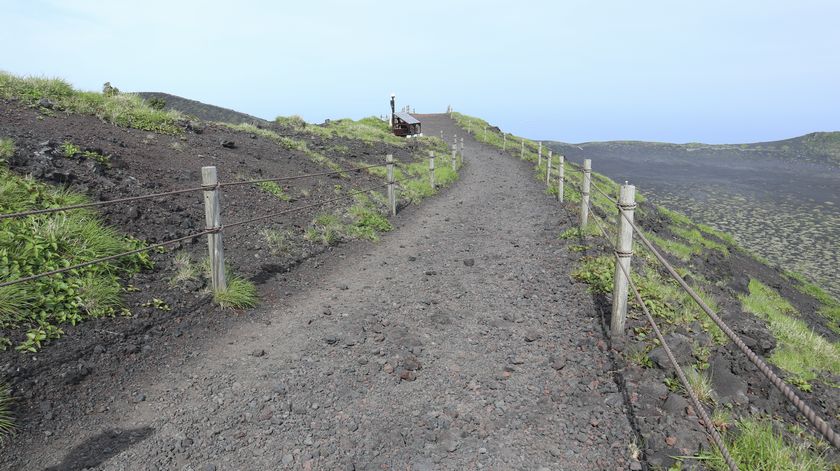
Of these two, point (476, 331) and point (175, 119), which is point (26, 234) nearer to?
point (476, 331)

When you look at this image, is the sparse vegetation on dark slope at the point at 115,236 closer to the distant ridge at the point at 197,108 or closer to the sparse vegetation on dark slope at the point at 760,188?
the sparse vegetation on dark slope at the point at 760,188

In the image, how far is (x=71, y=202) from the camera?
6.61 meters

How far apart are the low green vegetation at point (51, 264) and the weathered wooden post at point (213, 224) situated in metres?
1.06

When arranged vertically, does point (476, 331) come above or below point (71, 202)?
below

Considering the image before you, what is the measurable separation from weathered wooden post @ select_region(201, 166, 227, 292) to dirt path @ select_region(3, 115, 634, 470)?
801 millimetres

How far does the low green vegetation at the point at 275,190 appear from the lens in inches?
434

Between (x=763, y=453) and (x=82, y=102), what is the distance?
1630cm

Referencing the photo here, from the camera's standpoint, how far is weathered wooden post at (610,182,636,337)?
4984mm

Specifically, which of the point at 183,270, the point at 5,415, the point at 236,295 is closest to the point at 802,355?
the point at 236,295

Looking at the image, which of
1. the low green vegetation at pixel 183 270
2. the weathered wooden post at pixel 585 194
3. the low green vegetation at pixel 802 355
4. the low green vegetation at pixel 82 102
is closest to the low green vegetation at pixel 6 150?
the low green vegetation at pixel 183 270

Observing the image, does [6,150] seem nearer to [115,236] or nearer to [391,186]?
[115,236]

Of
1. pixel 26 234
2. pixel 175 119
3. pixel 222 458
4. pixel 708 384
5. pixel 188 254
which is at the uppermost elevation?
pixel 175 119

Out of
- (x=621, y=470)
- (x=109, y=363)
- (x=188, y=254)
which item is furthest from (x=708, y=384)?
(x=188, y=254)

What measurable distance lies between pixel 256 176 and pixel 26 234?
6939 mm
